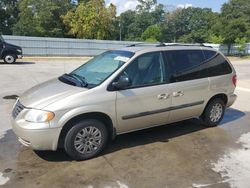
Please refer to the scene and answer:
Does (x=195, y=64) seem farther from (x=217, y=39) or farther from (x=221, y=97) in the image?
(x=217, y=39)

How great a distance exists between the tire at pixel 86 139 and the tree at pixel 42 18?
38562mm

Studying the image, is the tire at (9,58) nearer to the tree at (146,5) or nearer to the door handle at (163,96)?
the door handle at (163,96)

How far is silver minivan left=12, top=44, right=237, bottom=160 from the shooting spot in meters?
4.73

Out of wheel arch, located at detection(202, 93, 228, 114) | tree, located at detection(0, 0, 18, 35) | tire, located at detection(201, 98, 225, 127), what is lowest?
tire, located at detection(201, 98, 225, 127)

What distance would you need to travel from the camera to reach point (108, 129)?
5.26 m

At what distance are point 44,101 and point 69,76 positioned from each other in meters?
1.11

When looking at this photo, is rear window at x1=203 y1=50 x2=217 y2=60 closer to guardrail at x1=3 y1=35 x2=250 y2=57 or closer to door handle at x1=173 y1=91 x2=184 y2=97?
door handle at x1=173 y1=91 x2=184 y2=97

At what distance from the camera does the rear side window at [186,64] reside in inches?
→ 233

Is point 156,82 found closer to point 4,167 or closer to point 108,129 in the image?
point 108,129

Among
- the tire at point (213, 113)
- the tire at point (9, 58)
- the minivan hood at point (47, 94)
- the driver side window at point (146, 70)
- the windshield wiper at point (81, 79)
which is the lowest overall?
the tire at point (9, 58)

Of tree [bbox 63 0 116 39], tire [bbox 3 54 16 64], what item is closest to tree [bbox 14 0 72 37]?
tree [bbox 63 0 116 39]

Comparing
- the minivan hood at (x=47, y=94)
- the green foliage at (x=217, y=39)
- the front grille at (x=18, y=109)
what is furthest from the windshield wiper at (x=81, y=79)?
the green foliage at (x=217, y=39)

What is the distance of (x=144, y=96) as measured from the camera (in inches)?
214

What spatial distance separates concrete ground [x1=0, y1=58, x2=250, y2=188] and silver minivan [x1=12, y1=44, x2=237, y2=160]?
1.02 feet
